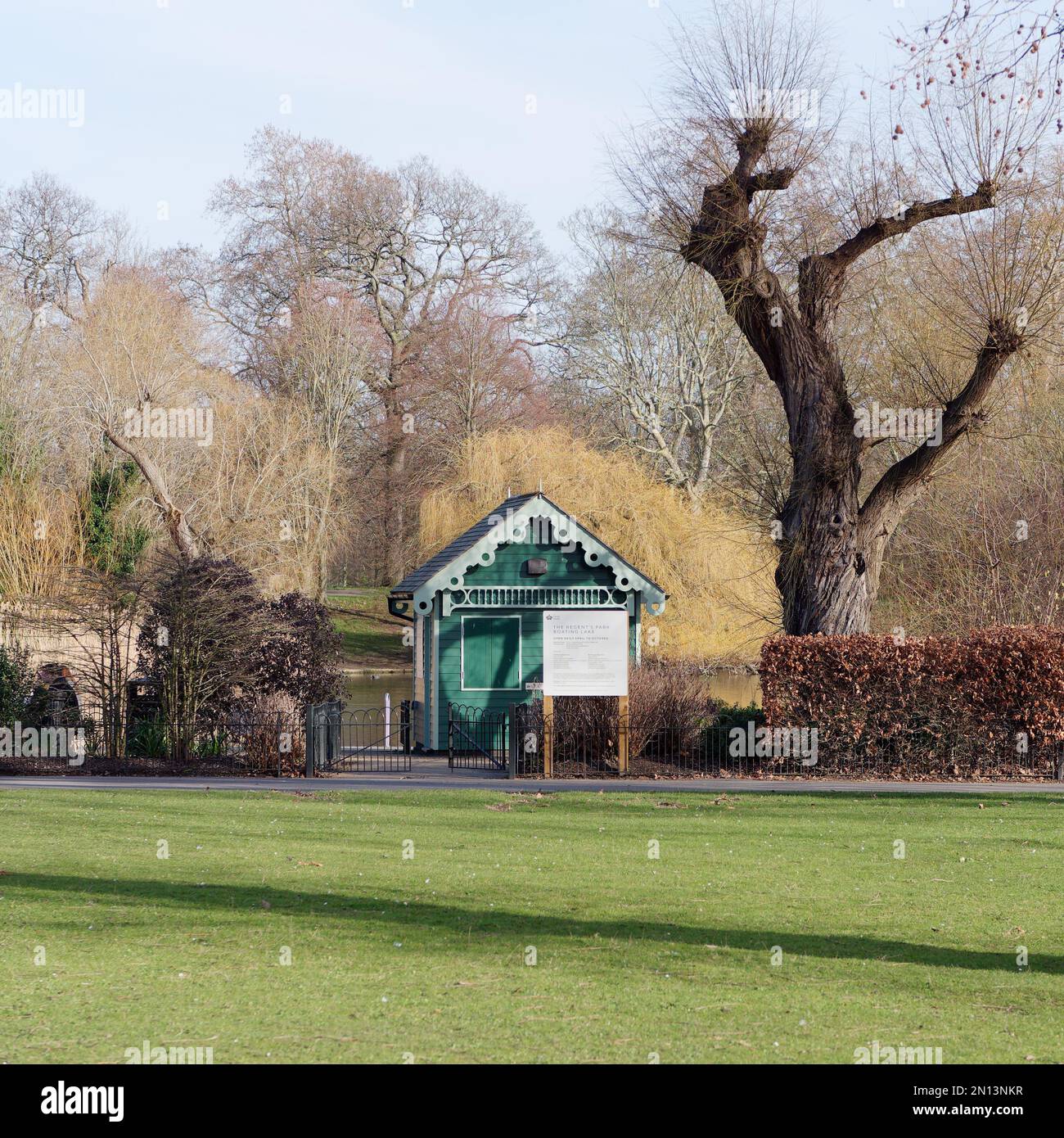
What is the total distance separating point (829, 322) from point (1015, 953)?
53.9 feet

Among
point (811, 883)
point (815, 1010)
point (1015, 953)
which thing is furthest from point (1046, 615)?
point (815, 1010)

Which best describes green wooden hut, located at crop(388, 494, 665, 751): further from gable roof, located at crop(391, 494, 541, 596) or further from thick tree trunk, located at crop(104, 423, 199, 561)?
thick tree trunk, located at crop(104, 423, 199, 561)

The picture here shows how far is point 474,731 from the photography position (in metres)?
25.8

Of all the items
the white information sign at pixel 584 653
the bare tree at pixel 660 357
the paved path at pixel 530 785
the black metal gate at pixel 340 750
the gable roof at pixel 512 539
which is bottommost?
the paved path at pixel 530 785

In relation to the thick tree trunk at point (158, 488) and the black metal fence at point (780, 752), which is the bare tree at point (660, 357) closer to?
the thick tree trunk at point (158, 488)

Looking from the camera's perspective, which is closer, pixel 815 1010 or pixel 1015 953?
pixel 815 1010

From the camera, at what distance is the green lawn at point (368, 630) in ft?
180

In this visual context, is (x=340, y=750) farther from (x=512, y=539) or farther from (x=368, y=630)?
(x=368, y=630)

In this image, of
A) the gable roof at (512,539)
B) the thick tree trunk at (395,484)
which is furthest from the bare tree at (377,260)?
the gable roof at (512,539)

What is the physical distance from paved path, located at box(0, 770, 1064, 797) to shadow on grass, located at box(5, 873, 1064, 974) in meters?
8.81

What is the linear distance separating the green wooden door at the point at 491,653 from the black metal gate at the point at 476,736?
583 millimetres

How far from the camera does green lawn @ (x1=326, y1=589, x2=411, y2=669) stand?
180ft

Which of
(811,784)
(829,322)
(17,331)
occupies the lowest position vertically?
(811,784)

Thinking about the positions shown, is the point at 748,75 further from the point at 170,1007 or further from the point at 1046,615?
the point at 170,1007
